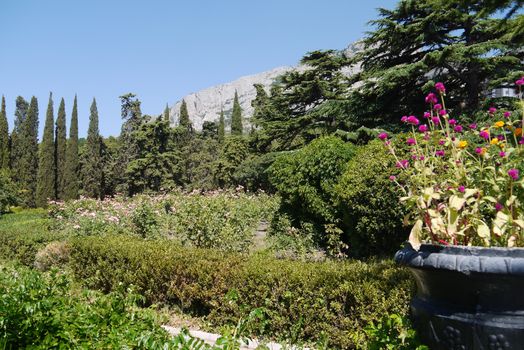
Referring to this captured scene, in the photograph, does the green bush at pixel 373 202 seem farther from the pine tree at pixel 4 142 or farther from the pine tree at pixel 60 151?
the pine tree at pixel 4 142

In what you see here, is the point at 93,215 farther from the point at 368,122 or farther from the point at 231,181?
the point at 231,181

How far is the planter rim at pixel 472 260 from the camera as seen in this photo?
1.37m

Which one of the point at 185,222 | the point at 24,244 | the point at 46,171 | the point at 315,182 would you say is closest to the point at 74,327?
the point at 185,222

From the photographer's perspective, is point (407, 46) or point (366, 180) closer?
point (366, 180)

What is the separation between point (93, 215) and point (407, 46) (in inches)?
380

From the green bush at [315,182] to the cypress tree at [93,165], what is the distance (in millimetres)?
25358

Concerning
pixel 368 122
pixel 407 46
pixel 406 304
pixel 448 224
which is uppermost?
pixel 407 46

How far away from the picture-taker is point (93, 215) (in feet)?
33.0

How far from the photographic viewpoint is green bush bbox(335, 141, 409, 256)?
221 inches

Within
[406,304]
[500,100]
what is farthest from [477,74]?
[406,304]

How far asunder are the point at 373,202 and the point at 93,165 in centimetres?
3071

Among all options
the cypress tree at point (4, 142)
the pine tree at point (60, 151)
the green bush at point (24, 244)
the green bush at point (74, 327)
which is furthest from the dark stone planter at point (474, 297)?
the cypress tree at point (4, 142)

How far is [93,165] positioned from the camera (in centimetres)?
3259

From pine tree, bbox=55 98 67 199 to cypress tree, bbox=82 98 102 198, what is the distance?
1.62m
